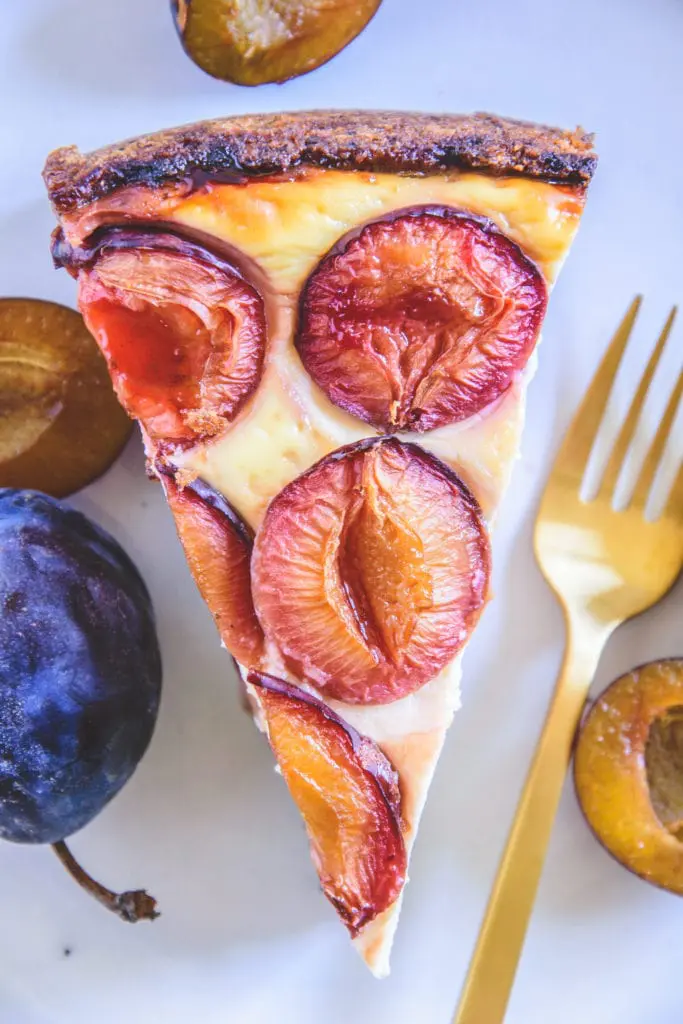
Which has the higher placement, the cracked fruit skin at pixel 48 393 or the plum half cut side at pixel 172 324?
the plum half cut side at pixel 172 324

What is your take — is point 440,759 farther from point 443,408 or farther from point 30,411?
point 30,411

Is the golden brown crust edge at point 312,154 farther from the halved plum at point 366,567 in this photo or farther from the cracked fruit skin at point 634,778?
the cracked fruit skin at point 634,778

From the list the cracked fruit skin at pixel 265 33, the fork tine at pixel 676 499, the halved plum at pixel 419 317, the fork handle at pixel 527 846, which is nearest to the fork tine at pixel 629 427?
the fork tine at pixel 676 499

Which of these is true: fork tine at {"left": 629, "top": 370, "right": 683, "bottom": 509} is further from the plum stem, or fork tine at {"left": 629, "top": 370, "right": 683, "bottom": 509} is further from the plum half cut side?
the plum stem

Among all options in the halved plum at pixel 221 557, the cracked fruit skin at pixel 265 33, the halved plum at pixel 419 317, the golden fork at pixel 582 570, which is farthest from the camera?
the golden fork at pixel 582 570

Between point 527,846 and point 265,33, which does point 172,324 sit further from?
point 527,846

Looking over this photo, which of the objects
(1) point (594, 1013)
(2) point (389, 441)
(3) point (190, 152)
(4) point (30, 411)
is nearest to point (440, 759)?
(1) point (594, 1013)
